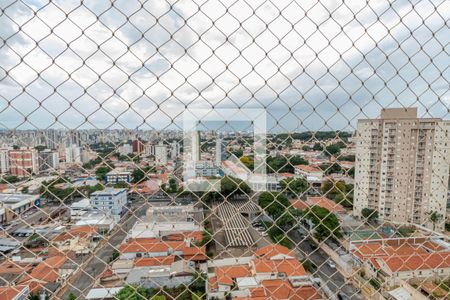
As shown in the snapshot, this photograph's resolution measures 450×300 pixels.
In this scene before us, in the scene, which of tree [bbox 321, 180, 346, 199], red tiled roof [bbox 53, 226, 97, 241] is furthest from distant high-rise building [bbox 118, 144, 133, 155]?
tree [bbox 321, 180, 346, 199]

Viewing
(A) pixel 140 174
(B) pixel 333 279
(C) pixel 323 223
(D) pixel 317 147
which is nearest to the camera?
(A) pixel 140 174

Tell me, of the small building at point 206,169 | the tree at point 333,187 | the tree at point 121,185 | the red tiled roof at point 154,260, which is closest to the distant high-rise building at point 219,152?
the small building at point 206,169

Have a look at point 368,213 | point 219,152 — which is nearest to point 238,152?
point 219,152

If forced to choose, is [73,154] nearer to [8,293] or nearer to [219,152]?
[219,152]

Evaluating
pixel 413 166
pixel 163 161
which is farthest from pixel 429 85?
pixel 413 166

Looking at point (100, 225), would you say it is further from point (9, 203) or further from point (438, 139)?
point (438, 139)

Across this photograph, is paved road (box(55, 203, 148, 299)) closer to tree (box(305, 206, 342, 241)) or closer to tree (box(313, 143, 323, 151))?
tree (box(313, 143, 323, 151))

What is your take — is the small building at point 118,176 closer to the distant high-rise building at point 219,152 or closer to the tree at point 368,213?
the distant high-rise building at point 219,152
